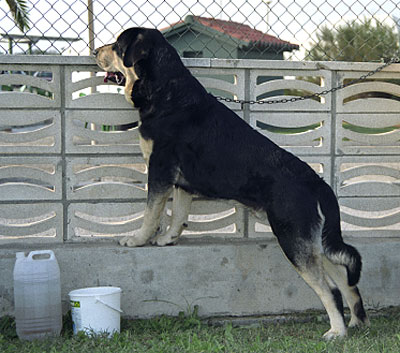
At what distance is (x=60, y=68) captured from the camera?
15.0ft

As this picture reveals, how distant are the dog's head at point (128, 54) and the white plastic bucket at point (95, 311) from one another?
1.55 metres

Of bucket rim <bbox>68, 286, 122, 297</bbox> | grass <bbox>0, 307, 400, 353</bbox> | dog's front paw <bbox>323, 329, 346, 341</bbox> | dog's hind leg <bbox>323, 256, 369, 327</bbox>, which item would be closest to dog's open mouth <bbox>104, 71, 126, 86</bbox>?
bucket rim <bbox>68, 286, 122, 297</bbox>

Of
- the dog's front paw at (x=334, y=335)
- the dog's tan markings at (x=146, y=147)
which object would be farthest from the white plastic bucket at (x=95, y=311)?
the dog's front paw at (x=334, y=335)

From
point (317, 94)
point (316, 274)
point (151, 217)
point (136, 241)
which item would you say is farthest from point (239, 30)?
point (316, 274)

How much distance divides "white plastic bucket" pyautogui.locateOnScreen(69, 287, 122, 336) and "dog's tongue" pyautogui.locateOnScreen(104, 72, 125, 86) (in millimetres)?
1660

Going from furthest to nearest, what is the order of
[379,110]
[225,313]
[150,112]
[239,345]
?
[379,110]
[225,313]
[150,112]
[239,345]

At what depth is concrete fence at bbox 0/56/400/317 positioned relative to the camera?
14.9ft

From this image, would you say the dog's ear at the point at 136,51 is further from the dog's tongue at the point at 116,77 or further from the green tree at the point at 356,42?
the green tree at the point at 356,42

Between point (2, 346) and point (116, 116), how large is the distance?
1.99 metres

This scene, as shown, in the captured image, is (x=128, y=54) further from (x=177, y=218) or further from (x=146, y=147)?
(x=177, y=218)

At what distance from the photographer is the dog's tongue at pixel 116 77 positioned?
4.48 metres

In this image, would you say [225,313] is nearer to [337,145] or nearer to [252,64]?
[337,145]

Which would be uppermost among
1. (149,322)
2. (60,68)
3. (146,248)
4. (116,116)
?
(60,68)

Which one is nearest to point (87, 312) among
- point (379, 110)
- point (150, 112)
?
point (150, 112)
